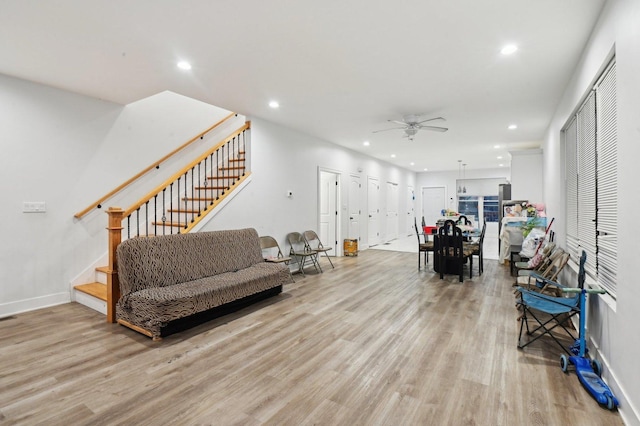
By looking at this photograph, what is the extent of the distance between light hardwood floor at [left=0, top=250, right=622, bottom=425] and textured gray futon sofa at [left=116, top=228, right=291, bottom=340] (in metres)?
0.17

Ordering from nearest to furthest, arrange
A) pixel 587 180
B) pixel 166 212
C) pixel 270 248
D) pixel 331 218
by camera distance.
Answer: pixel 587 180 < pixel 166 212 < pixel 270 248 < pixel 331 218

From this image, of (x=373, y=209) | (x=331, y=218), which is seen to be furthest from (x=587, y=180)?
(x=373, y=209)

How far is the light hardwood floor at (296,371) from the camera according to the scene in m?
1.97

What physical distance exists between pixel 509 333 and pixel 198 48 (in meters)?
4.23

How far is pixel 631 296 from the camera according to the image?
1852 mm

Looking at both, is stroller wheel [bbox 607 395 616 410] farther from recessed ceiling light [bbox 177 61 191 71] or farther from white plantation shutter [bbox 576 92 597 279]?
recessed ceiling light [bbox 177 61 191 71]

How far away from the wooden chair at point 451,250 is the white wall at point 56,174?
501 centimetres

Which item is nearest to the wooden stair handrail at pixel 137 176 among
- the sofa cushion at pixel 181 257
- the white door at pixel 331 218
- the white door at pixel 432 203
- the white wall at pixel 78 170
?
the white wall at pixel 78 170

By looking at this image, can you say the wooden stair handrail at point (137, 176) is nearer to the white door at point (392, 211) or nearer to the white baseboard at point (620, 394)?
the white baseboard at point (620, 394)

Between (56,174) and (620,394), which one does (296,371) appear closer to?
(620,394)

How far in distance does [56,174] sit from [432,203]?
12732 mm

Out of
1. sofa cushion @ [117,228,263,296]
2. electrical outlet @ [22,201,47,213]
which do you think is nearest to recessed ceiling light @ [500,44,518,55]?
sofa cushion @ [117,228,263,296]

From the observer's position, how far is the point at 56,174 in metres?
4.09

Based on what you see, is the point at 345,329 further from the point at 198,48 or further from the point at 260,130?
the point at 260,130
